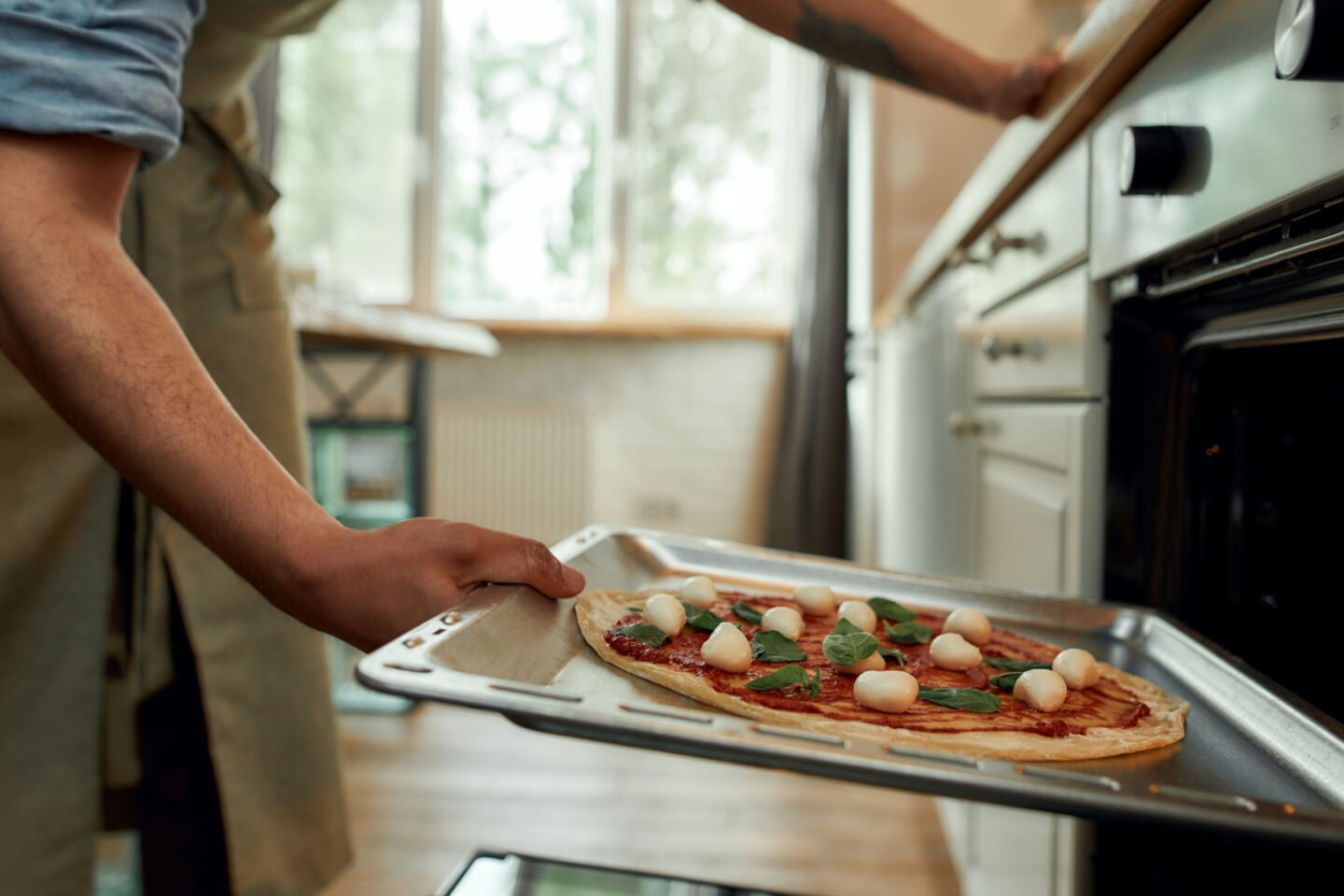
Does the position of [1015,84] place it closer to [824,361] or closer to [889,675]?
[889,675]

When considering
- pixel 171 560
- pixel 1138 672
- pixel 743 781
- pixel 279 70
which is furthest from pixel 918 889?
pixel 279 70

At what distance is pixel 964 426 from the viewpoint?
145 centimetres

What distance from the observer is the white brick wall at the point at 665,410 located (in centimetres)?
396

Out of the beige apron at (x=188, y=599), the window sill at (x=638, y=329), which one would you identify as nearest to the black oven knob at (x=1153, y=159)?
the beige apron at (x=188, y=599)

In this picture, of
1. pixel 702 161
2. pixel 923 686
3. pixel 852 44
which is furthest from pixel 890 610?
pixel 702 161

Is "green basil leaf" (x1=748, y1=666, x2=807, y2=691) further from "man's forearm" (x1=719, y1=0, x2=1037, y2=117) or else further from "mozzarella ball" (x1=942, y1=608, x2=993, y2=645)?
"man's forearm" (x1=719, y1=0, x2=1037, y2=117)

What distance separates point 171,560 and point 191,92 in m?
0.54

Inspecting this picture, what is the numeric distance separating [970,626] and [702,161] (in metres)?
3.56

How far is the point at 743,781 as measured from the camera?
2.08 meters

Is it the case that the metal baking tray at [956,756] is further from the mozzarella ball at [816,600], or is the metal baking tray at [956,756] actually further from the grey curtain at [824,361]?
the grey curtain at [824,361]

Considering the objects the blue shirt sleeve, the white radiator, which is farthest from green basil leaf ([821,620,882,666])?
the white radiator

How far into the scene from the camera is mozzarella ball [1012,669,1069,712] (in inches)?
23.4

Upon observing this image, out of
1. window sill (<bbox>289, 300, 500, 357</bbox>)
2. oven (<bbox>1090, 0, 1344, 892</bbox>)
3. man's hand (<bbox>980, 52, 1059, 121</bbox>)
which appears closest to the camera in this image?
oven (<bbox>1090, 0, 1344, 892</bbox>)

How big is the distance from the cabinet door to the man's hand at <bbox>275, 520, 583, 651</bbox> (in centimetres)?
55
